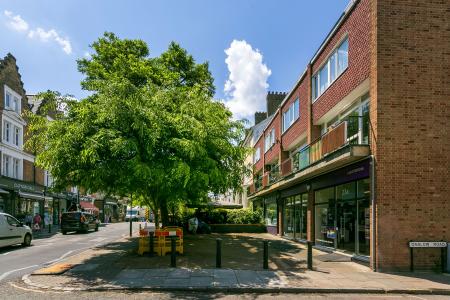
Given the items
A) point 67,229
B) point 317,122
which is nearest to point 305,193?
point 317,122

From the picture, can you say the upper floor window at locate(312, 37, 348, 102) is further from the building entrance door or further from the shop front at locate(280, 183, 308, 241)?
the building entrance door

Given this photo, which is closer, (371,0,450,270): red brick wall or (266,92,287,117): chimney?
(371,0,450,270): red brick wall

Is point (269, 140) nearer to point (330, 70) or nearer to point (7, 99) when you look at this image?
point (330, 70)

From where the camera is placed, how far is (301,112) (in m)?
21.7

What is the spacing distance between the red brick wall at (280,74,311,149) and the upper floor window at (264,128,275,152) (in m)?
5.29

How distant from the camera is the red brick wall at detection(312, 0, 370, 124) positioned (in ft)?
44.7

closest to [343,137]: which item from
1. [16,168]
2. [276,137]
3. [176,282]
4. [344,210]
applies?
[344,210]

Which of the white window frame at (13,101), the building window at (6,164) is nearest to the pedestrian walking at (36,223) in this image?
the building window at (6,164)

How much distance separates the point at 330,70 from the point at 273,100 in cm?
2397

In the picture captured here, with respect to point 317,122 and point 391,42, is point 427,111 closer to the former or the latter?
point 391,42

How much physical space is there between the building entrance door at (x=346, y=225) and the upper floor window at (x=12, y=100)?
93.2ft

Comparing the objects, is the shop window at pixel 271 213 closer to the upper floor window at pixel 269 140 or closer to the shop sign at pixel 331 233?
the upper floor window at pixel 269 140

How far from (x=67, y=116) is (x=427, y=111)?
34.8ft

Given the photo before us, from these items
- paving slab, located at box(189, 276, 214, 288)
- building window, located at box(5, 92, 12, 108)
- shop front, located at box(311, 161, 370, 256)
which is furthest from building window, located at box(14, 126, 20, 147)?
paving slab, located at box(189, 276, 214, 288)
